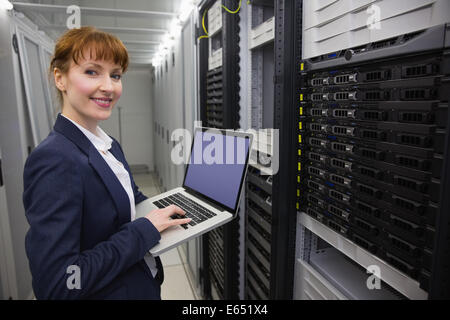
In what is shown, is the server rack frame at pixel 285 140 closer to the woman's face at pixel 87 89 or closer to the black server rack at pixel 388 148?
the black server rack at pixel 388 148

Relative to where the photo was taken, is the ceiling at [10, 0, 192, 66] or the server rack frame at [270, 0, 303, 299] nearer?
the server rack frame at [270, 0, 303, 299]

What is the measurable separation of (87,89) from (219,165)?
0.56m

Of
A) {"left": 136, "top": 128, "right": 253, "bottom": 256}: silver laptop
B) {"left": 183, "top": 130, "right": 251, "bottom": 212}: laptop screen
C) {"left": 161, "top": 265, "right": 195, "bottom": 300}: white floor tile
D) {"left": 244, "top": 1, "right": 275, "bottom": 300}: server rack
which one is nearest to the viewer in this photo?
{"left": 136, "top": 128, "right": 253, "bottom": 256}: silver laptop

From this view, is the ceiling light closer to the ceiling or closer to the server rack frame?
the ceiling

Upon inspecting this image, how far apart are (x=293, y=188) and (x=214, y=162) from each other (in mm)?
327

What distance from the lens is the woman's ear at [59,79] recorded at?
2.74 feet

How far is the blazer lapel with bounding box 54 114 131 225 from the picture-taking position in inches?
31.2

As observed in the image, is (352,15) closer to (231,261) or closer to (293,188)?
(293,188)

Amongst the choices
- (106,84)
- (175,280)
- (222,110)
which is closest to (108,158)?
(106,84)

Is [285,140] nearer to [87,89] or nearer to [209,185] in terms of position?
[209,185]

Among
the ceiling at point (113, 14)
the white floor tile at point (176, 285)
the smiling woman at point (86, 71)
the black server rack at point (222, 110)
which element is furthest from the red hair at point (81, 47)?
the white floor tile at point (176, 285)

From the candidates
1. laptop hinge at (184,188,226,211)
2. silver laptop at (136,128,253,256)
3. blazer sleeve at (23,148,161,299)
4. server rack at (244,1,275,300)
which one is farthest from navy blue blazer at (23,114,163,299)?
server rack at (244,1,275,300)

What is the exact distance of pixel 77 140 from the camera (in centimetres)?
80

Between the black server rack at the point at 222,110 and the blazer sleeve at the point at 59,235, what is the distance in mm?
1041
